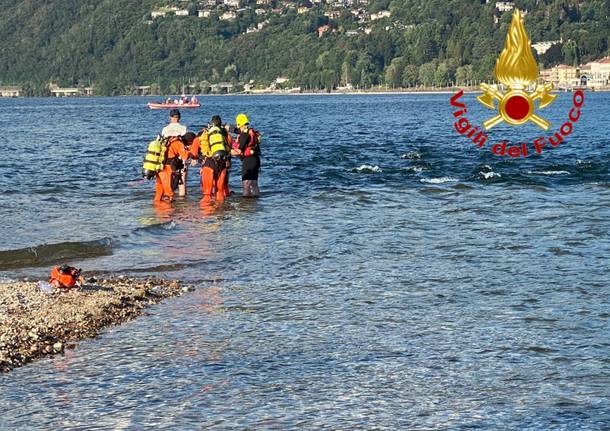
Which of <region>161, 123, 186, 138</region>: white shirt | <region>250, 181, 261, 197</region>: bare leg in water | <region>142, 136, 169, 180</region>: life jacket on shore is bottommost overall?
<region>250, 181, 261, 197</region>: bare leg in water

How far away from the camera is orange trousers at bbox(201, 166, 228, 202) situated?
28469 millimetres

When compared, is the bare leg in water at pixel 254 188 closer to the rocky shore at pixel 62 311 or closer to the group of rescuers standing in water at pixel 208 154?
the group of rescuers standing in water at pixel 208 154

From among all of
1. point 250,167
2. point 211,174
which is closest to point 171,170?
point 211,174

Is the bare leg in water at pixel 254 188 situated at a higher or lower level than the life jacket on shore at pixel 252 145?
lower

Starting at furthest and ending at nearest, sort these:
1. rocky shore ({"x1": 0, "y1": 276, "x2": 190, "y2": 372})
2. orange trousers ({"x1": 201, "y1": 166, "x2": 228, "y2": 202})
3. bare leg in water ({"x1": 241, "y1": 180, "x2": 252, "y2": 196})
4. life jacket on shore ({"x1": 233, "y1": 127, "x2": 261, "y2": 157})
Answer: bare leg in water ({"x1": 241, "y1": 180, "x2": 252, "y2": 196}) < orange trousers ({"x1": 201, "y1": 166, "x2": 228, "y2": 202}) < life jacket on shore ({"x1": 233, "y1": 127, "x2": 261, "y2": 157}) < rocky shore ({"x1": 0, "y1": 276, "x2": 190, "y2": 372})

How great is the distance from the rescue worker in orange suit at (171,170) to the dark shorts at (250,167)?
5.13 ft

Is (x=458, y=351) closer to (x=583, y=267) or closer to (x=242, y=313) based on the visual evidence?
(x=242, y=313)

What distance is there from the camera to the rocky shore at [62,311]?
12289mm

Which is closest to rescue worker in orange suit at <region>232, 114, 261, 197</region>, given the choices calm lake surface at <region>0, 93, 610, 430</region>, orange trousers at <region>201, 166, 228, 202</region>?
orange trousers at <region>201, 166, 228, 202</region>

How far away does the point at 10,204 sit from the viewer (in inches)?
1152

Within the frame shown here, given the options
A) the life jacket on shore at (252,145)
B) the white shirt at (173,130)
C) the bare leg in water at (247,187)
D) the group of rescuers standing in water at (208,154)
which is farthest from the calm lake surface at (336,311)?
the white shirt at (173,130)

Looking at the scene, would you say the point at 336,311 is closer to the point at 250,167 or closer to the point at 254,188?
the point at 250,167

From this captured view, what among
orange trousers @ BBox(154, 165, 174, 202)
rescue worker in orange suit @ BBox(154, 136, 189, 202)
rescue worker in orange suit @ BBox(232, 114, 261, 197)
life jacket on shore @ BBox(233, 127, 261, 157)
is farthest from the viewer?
orange trousers @ BBox(154, 165, 174, 202)

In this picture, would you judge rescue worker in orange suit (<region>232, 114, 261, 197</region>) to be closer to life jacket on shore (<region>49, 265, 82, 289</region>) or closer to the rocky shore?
the rocky shore
